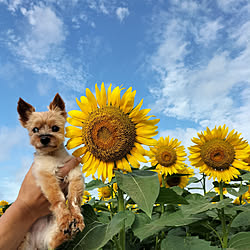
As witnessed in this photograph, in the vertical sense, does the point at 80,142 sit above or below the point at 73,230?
above

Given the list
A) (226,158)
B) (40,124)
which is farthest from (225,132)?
(40,124)

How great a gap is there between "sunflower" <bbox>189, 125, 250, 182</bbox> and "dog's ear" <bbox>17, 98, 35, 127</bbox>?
8.35ft

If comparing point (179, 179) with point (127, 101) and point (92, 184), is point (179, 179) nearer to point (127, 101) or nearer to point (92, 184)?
point (92, 184)

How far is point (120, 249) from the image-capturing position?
6.87ft

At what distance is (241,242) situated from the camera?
97.1 inches

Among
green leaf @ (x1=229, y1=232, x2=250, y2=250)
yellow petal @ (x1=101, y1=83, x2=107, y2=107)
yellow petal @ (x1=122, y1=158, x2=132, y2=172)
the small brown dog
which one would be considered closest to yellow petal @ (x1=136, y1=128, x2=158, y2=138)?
yellow petal @ (x1=122, y1=158, x2=132, y2=172)

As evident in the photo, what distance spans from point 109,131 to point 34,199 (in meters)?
0.84

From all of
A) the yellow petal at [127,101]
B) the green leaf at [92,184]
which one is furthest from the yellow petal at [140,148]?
the green leaf at [92,184]

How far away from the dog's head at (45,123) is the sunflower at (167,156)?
278cm

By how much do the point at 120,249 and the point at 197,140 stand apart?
2473 millimetres

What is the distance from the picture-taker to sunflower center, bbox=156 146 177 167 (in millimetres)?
4918

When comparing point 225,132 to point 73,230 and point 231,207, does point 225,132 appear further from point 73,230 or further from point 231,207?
point 73,230

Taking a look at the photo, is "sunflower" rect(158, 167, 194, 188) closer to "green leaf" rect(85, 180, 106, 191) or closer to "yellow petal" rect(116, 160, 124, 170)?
"green leaf" rect(85, 180, 106, 191)

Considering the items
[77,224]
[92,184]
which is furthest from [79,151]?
[92,184]
